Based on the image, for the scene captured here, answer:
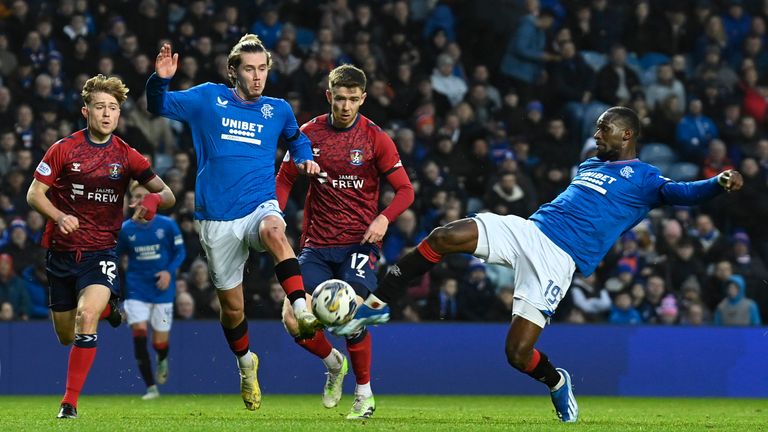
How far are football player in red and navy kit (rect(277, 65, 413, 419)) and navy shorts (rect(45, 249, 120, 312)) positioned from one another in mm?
1385

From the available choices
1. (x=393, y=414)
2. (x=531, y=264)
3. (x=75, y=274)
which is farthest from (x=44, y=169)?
(x=531, y=264)

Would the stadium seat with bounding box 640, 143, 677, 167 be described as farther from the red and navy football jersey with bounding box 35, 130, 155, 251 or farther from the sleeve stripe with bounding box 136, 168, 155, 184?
the red and navy football jersey with bounding box 35, 130, 155, 251

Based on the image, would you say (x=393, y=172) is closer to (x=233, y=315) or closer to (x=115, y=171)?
(x=233, y=315)

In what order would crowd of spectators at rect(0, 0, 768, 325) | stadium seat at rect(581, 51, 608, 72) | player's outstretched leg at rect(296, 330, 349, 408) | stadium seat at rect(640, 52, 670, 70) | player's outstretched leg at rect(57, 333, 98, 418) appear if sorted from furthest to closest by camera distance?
stadium seat at rect(640, 52, 670, 70) < stadium seat at rect(581, 51, 608, 72) < crowd of spectators at rect(0, 0, 768, 325) < player's outstretched leg at rect(296, 330, 349, 408) < player's outstretched leg at rect(57, 333, 98, 418)

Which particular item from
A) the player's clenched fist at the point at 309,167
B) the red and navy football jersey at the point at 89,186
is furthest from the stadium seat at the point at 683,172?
the red and navy football jersey at the point at 89,186

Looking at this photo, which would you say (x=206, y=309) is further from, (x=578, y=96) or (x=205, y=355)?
(x=578, y=96)

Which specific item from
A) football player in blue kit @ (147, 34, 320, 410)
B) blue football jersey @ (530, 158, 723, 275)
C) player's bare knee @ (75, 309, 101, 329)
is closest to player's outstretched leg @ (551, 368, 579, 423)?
blue football jersey @ (530, 158, 723, 275)

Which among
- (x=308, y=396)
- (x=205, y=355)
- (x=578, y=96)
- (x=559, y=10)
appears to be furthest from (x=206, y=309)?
(x=559, y=10)

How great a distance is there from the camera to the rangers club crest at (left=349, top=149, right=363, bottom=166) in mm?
10359

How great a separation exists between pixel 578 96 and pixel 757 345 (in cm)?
460

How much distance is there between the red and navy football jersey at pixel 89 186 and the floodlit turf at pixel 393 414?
137 centimetres

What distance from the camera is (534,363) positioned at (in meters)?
9.68

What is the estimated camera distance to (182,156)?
1648cm

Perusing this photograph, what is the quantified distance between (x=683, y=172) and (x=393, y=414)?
8.14 metres
